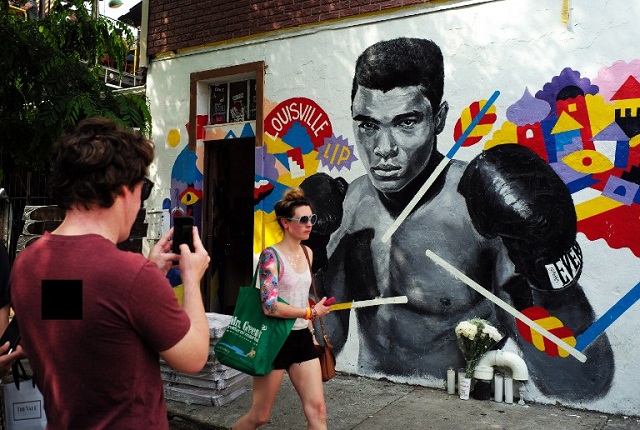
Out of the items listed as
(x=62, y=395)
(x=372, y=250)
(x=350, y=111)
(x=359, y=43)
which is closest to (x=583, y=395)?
(x=372, y=250)

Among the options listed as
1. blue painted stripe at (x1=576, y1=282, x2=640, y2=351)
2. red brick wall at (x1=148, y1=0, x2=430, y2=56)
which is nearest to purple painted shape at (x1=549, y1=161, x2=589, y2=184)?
blue painted stripe at (x1=576, y1=282, x2=640, y2=351)

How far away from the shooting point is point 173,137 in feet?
25.5

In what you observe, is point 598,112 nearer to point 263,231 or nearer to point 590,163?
point 590,163

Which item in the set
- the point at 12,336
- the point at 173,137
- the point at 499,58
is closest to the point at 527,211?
the point at 499,58

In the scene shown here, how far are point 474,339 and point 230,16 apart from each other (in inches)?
197

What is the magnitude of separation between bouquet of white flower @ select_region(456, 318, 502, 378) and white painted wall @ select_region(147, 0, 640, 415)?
1.80ft

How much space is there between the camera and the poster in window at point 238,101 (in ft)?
24.5

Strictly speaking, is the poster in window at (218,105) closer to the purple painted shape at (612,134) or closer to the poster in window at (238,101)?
the poster in window at (238,101)

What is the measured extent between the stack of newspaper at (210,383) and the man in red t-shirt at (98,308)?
356cm

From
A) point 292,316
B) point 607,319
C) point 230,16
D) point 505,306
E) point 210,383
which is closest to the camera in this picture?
point 292,316

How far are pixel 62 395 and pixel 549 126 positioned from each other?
4.81 m

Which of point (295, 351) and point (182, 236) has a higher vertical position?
point (182, 236)

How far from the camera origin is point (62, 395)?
165 cm

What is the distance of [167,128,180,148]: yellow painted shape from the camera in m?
7.72
